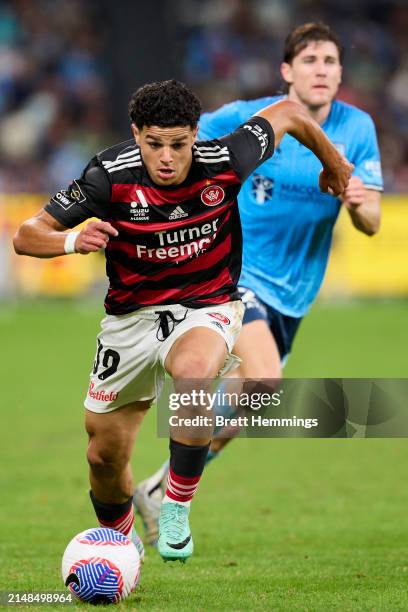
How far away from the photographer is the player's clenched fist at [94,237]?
505 cm

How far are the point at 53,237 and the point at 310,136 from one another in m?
1.56

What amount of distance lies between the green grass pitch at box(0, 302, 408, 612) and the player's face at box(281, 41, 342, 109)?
9.04 ft

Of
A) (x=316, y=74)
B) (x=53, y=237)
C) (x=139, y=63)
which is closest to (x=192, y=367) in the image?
(x=53, y=237)

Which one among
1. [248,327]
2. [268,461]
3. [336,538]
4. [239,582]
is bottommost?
[268,461]

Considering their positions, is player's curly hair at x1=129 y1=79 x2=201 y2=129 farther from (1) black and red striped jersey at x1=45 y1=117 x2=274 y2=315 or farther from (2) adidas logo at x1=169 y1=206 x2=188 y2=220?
(2) adidas logo at x1=169 y1=206 x2=188 y2=220

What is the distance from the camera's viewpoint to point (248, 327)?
7.46 m

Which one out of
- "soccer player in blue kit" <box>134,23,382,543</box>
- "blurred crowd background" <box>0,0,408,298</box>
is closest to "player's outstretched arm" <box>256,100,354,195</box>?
"soccer player in blue kit" <box>134,23,382,543</box>

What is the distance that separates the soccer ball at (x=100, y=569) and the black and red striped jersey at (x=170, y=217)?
116 centimetres

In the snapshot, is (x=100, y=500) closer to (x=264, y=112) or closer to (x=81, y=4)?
(x=264, y=112)

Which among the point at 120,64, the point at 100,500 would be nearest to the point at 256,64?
the point at 120,64

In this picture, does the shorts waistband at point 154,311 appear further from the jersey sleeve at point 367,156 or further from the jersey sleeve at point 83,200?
the jersey sleeve at point 367,156

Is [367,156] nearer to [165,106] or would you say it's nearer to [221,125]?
[221,125]

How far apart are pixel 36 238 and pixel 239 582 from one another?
1999mm

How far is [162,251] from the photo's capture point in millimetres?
5605
